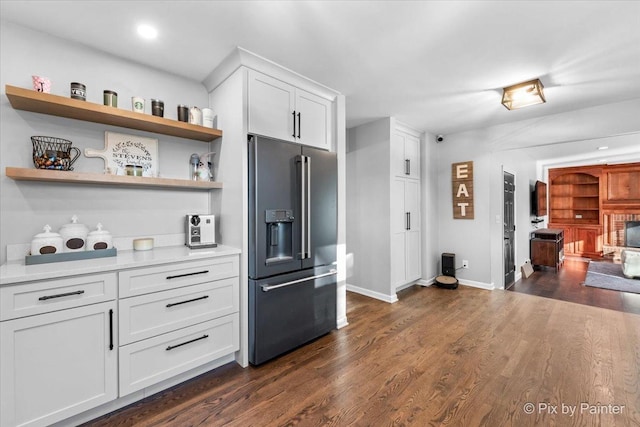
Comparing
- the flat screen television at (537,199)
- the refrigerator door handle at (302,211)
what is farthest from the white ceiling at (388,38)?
the flat screen television at (537,199)

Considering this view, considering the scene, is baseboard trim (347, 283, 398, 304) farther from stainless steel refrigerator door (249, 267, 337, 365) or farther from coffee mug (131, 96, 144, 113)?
coffee mug (131, 96, 144, 113)

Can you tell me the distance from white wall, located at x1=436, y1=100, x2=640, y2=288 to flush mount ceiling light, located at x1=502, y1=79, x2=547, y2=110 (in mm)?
1137

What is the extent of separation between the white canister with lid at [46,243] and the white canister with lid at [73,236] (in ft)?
0.15

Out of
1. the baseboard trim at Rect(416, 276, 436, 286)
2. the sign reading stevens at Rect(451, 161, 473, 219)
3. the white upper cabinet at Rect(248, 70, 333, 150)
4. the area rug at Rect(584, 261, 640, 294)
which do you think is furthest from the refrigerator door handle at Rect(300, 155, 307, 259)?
the area rug at Rect(584, 261, 640, 294)

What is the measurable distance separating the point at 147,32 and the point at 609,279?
24.2ft

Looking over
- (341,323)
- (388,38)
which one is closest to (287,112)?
(388,38)

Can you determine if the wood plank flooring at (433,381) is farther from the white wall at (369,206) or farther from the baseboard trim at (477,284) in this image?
the baseboard trim at (477,284)

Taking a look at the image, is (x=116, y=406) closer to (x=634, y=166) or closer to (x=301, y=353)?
(x=301, y=353)

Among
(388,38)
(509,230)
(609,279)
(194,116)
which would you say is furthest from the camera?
(609,279)

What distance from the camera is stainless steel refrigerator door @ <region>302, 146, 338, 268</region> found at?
2531mm

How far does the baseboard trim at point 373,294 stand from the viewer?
3.74 m

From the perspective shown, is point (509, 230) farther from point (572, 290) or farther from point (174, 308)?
point (174, 308)

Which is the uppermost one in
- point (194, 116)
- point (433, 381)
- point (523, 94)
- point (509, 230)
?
point (523, 94)

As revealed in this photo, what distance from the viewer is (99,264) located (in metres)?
1.70
